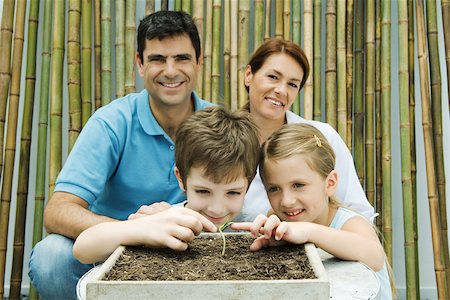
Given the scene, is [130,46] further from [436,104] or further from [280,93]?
[436,104]

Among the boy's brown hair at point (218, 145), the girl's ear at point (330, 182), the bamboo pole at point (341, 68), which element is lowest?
the girl's ear at point (330, 182)

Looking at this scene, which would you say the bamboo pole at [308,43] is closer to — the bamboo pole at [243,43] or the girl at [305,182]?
the bamboo pole at [243,43]

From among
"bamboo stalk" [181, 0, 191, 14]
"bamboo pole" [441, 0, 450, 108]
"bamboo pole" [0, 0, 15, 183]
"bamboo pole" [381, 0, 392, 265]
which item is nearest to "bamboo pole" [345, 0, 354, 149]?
"bamboo pole" [381, 0, 392, 265]

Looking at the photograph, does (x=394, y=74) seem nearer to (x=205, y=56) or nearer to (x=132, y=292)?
(x=205, y=56)

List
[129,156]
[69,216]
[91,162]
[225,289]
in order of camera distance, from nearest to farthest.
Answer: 1. [225,289]
2. [69,216]
3. [91,162]
4. [129,156]

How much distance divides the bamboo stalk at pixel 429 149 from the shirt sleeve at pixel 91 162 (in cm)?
114

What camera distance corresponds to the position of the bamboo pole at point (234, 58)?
211 cm

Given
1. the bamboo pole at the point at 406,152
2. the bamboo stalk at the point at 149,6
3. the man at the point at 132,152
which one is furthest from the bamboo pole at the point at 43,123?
the bamboo pole at the point at 406,152

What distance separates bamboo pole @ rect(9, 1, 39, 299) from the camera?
6.95 ft

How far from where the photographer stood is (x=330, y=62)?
2111mm

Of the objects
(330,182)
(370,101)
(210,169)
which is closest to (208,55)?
(370,101)

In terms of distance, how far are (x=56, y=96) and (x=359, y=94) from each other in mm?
1108

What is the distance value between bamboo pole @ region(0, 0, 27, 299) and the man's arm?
625mm

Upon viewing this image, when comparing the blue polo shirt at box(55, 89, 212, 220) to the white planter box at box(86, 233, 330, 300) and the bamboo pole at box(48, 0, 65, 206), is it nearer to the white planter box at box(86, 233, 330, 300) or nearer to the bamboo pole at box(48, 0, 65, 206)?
the bamboo pole at box(48, 0, 65, 206)
